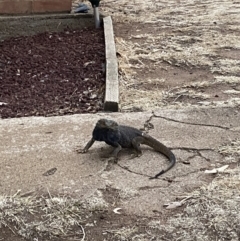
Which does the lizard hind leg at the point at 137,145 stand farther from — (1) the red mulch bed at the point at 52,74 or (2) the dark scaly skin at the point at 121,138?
(1) the red mulch bed at the point at 52,74

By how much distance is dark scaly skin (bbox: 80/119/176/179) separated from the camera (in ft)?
13.1

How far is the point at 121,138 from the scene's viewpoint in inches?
160

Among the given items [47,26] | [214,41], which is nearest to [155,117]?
[214,41]

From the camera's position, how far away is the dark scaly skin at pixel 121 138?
399 cm

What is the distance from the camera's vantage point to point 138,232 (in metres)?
3.11

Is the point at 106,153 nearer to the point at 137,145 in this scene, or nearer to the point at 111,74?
the point at 137,145

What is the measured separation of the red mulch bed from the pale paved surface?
18.1 inches

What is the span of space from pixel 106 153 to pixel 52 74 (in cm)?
224

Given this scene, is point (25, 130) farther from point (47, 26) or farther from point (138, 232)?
point (47, 26)

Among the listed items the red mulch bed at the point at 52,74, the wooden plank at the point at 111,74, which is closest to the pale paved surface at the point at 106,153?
the wooden plank at the point at 111,74

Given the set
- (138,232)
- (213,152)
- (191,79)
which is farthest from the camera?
(191,79)

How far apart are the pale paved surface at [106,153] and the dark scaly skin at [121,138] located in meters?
0.05

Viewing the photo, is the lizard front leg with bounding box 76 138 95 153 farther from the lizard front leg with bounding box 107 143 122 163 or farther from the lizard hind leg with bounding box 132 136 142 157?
the lizard hind leg with bounding box 132 136 142 157

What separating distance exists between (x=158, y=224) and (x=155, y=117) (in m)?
1.63
